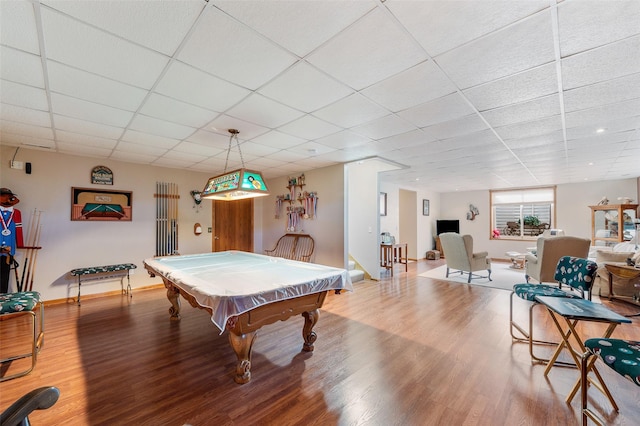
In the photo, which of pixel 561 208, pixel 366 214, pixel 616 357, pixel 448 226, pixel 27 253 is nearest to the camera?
pixel 616 357

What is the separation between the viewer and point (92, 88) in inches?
97.3

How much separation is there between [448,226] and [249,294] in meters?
9.79

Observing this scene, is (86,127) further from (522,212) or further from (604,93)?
(522,212)

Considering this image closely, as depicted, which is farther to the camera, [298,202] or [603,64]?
[298,202]

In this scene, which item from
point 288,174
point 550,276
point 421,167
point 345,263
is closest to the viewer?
point 550,276

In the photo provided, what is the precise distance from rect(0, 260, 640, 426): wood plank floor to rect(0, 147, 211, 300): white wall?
1037 millimetres

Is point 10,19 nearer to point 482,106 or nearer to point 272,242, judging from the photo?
point 482,106

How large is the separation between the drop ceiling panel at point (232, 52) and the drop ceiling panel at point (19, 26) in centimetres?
82

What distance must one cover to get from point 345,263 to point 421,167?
277 cm

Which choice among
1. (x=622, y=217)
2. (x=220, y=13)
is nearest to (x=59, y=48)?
(x=220, y=13)

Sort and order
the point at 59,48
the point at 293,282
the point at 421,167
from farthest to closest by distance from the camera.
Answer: the point at 421,167
the point at 293,282
the point at 59,48

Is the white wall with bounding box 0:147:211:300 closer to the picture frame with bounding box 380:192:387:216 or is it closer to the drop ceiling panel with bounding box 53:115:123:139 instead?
the drop ceiling panel with bounding box 53:115:123:139

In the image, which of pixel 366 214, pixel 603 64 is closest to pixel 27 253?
pixel 366 214

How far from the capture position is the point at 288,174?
6711 millimetres
